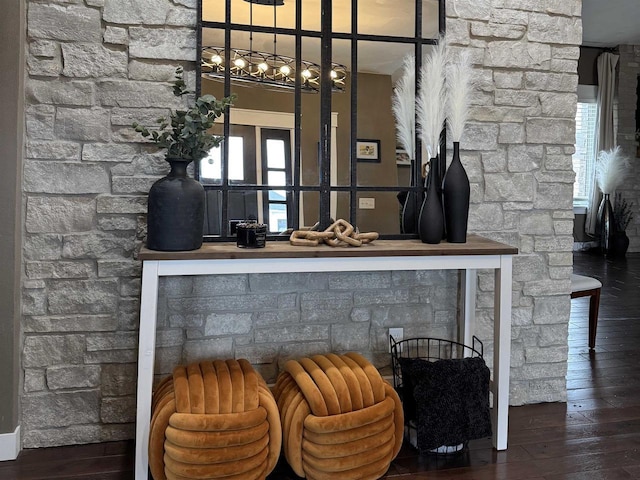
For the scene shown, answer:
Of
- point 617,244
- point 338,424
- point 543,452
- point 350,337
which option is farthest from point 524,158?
point 617,244

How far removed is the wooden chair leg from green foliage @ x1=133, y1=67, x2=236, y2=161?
2.69 m

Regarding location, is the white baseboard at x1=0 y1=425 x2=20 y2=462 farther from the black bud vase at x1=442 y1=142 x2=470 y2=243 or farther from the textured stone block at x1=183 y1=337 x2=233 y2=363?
the black bud vase at x1=442 y1=142 x2=470 y2=243

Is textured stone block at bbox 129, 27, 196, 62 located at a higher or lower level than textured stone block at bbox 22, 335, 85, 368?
higher

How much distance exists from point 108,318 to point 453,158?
1.61 m

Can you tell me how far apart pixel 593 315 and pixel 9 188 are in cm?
337

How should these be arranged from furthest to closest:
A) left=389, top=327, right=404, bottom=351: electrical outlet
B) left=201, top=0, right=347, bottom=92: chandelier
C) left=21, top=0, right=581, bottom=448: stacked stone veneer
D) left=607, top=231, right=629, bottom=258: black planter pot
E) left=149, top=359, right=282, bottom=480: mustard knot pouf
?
left=607, top=231, right=629, bottom=258: black planter pot < left=389, top=327, right=404, bottom=351: electrical outlet < left=201, top=0, right=347, bottom=92: chandelier < left=21, top=0, right=581, bottom=448: stacked stone veneer < left=149, top=359, right=282, bottom=480: mustard knot pouf

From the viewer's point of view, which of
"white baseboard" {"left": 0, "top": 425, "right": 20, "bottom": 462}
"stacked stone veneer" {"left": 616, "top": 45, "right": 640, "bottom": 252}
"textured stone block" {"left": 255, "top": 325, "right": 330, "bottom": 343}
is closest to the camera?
"white baseboard" {"left": 0, "top": 425, "right": 20, "bottom": 462}

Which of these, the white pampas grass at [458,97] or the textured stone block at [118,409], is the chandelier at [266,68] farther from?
the textured stone block at [118,409]

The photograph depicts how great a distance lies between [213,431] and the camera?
1839 millimetres

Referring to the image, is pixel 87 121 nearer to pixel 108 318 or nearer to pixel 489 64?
pixel 108 318

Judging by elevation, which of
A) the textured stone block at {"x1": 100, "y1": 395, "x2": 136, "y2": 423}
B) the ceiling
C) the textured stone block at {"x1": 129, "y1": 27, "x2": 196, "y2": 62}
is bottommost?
the textured stone block at {"x1": 100, "y1": 395, "x2": 136, "y2": 423}

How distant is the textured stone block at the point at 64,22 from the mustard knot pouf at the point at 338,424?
158 cm

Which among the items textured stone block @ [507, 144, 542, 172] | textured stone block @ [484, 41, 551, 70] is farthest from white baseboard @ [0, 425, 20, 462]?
textured stone block @ [484, 41, 551, 70]

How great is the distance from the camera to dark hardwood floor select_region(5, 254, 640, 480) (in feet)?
6.83
